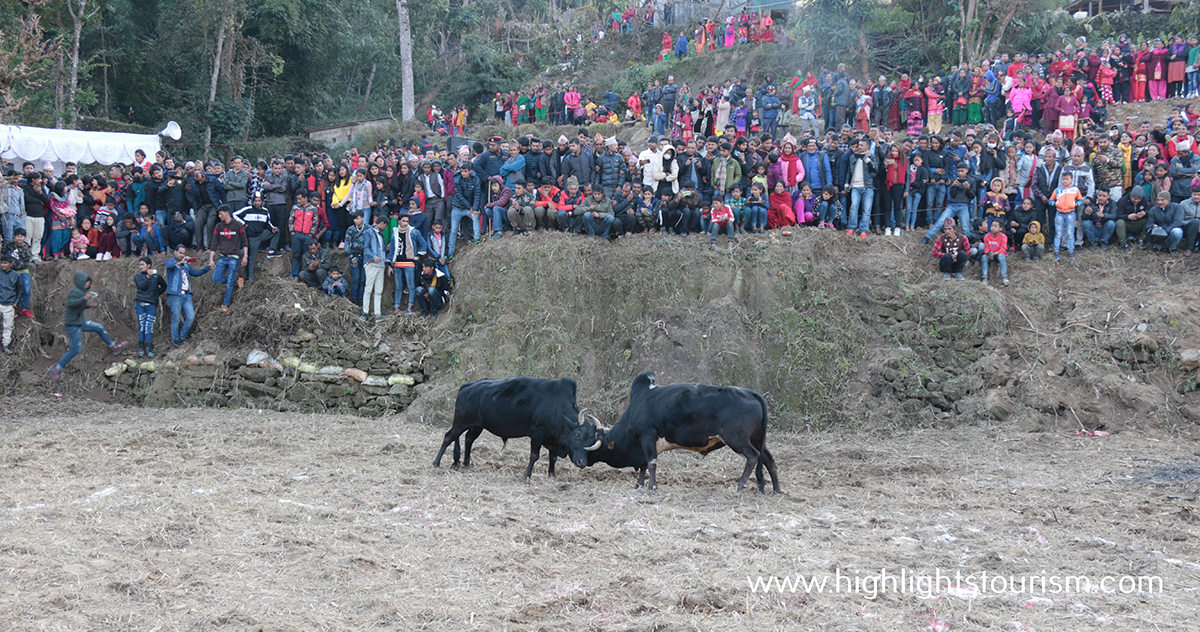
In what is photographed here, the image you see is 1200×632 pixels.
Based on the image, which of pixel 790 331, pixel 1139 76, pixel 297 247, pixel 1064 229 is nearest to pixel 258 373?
pixel 297 247

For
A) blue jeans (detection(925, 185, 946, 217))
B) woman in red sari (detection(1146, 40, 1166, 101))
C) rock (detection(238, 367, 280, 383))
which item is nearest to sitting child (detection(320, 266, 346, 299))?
rock (detection(238, 367, 280, 383))

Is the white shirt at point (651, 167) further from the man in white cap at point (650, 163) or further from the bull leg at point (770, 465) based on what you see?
the bull leg at point (770, 465)

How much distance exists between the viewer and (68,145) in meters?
20.0

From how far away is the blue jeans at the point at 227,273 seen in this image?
50.9 feet

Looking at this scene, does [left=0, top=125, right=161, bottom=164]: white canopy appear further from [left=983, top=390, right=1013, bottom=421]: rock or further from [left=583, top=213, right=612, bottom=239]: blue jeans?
[left=983, top=390, right=1013, bottom=421]: rock

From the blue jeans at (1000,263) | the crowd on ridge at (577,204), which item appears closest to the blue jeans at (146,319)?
the crowd on ridge at (577,204)

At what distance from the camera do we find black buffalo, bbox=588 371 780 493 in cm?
899

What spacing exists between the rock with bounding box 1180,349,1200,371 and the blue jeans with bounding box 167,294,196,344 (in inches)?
628

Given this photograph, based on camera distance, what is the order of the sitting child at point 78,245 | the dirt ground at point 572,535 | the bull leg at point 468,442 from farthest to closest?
the sitting child at point 78,245 → the bull leg at point 468,442 → the dirt ground at point 572,535

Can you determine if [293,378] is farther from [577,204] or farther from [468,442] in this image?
[577,204]

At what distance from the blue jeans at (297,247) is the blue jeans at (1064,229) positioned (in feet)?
43.0

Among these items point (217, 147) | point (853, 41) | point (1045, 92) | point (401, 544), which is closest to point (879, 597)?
point (401, 544)

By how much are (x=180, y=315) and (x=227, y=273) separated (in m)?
1.09

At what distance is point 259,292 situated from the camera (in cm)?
1562
